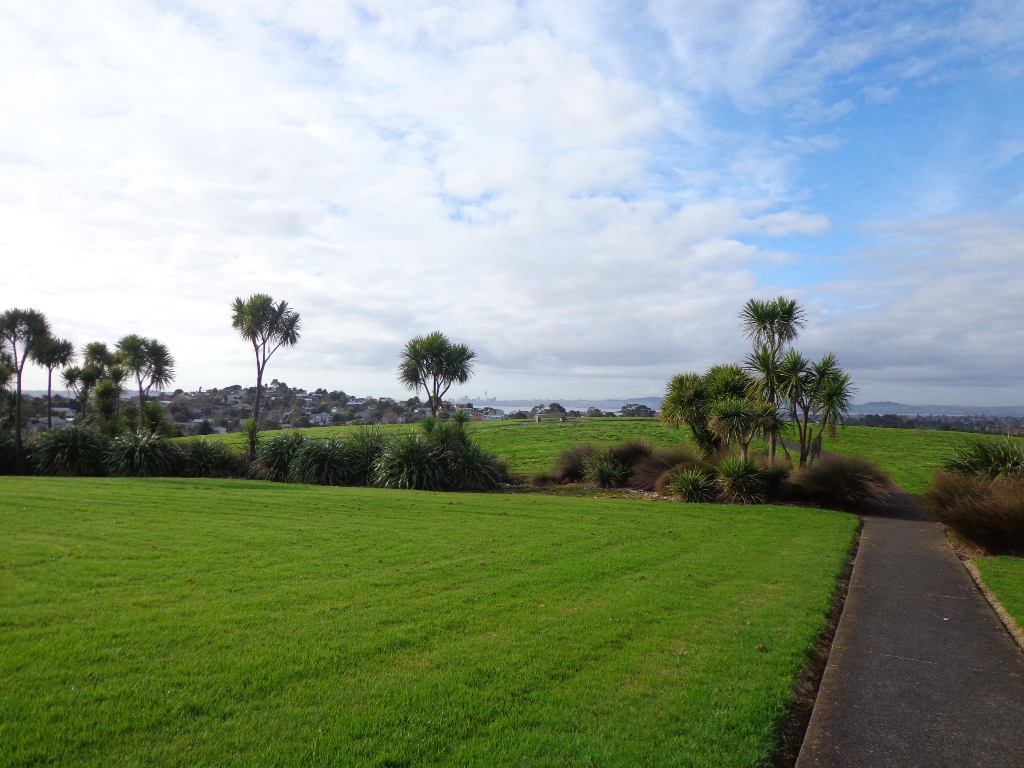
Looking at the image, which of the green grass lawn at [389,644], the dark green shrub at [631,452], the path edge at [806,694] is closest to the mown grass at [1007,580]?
the path edge at [806,694]

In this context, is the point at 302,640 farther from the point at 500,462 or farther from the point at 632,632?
the point at 500,462

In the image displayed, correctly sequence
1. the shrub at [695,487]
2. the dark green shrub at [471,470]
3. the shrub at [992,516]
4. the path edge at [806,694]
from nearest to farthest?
the path edge at [806,694] < the shrub at [992,516] < the shrub at [695,487] < the dark green shrub at [471,470]

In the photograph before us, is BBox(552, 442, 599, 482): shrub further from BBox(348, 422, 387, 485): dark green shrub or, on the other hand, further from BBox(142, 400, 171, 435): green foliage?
BBox(142, 400, 171, 435): green foliage

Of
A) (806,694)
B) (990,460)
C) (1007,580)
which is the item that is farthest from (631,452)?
(806,694)

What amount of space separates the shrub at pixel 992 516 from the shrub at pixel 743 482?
5852mm

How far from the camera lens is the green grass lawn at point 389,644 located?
384 cm

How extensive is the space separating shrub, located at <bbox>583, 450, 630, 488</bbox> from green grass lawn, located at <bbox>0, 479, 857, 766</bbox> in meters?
11.1

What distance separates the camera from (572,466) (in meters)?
23.7

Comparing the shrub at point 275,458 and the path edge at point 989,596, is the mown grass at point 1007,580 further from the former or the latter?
the shrub at point 275,458

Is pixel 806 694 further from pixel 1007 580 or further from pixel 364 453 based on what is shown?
pixel 364 453

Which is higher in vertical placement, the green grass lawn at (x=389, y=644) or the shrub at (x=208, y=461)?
the shrub at (x=208, y=461)

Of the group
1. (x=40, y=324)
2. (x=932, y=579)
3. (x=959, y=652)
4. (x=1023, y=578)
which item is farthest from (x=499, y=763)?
(x=40, y=324)

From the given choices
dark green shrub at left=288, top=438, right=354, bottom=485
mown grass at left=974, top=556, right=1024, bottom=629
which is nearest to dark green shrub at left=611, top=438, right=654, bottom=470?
dark green shrub at left=288, top=438, right=354, bottom=485

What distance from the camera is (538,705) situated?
4398mm
